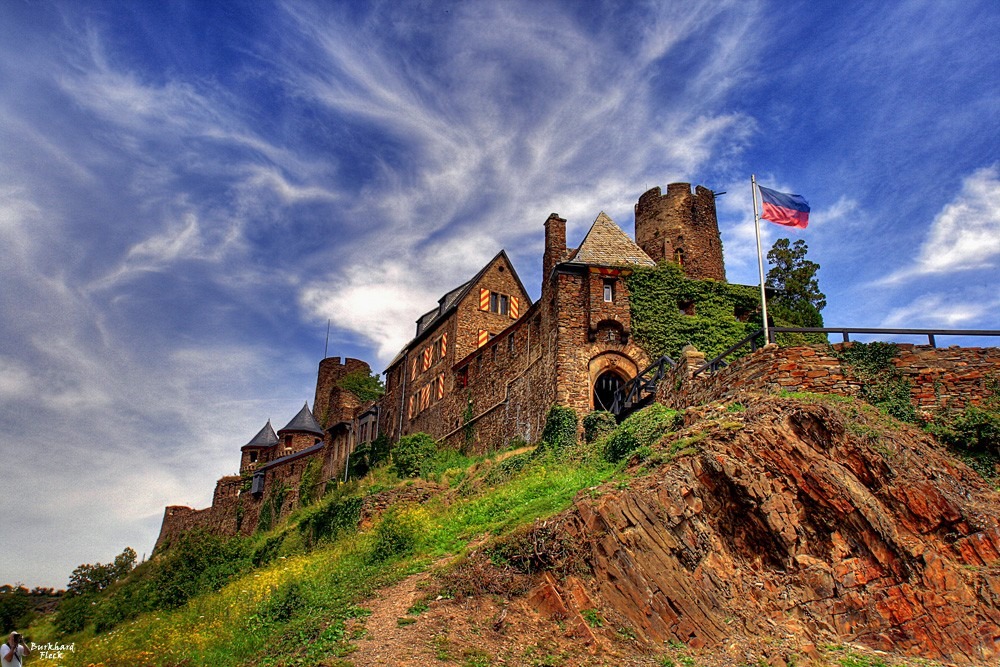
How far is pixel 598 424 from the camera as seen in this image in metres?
23.5

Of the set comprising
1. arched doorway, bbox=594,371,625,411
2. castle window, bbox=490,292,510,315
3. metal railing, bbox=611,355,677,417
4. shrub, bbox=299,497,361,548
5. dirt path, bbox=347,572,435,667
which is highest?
castle window, bbox=490,292,510,315

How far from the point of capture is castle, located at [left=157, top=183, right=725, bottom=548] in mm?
28297

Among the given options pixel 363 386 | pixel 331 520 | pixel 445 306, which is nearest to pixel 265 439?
pixel 363 386

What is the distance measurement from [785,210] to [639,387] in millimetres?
7396

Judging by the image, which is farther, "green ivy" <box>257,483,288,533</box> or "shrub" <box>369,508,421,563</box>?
"green ivy" <box>257,483,288,533</box>

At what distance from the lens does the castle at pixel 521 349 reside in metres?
28.3

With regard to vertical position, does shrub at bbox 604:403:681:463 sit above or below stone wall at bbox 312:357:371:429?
below

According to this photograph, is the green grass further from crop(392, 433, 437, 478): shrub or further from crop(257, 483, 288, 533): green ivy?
crop(257, 483, 288, 533): green ivy

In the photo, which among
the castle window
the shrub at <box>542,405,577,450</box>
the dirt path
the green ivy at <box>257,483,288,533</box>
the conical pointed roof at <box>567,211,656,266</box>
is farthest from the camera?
the green ivy at <box>257,483,288,533</box>

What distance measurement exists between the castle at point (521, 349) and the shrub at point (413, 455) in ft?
8.07

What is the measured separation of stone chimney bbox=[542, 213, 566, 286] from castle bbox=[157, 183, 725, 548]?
46mm

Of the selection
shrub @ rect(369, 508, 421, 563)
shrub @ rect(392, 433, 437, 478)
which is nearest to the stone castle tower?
shrub @ rect(392, 433, 437, 478)

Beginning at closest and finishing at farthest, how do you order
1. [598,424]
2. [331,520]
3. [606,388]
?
Result: 1. [598,424]
2. [331,520]
3. [606,388]

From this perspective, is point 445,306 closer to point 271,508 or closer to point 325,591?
point 271,508
